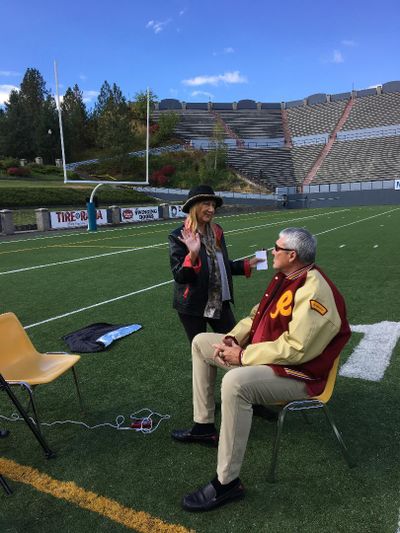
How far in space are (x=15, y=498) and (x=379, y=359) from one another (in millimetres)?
3565

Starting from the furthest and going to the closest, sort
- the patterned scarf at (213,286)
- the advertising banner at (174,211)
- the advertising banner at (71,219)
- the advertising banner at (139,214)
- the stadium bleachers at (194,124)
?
the stadium bleachers at (194,124), the advertising banner at (174,211), the advertising banner at (139,214), the advertising banner at (71,219), the patterned scarf at (213,286)

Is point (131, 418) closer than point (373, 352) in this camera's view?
Yes

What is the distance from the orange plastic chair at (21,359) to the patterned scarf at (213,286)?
3.79 ft

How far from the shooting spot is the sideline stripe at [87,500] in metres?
2.49

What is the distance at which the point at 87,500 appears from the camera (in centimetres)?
272

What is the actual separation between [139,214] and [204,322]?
84.6 feet

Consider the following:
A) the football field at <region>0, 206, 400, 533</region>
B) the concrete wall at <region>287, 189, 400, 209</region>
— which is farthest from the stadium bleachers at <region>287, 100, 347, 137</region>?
the football field at <region>0, 206, 400, 533</region>

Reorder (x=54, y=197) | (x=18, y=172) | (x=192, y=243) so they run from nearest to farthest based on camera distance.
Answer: (x=192, y=243) < (x=54, y=197) < (x=18, y=172)

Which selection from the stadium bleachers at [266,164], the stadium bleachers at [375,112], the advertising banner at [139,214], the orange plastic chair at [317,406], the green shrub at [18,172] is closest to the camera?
the orange plastic chair at [317,406]

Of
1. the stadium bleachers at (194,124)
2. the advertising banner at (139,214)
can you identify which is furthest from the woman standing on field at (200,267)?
the stadium bleachers at (194,124)

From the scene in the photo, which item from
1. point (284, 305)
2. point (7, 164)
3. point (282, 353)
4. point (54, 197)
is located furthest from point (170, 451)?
point (7, 164)

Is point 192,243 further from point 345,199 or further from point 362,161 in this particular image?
point 362,161

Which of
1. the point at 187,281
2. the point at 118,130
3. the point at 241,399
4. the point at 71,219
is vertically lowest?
the point at 71,219

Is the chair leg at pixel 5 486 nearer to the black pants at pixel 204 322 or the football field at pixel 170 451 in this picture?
the football field at pixel 170 451
